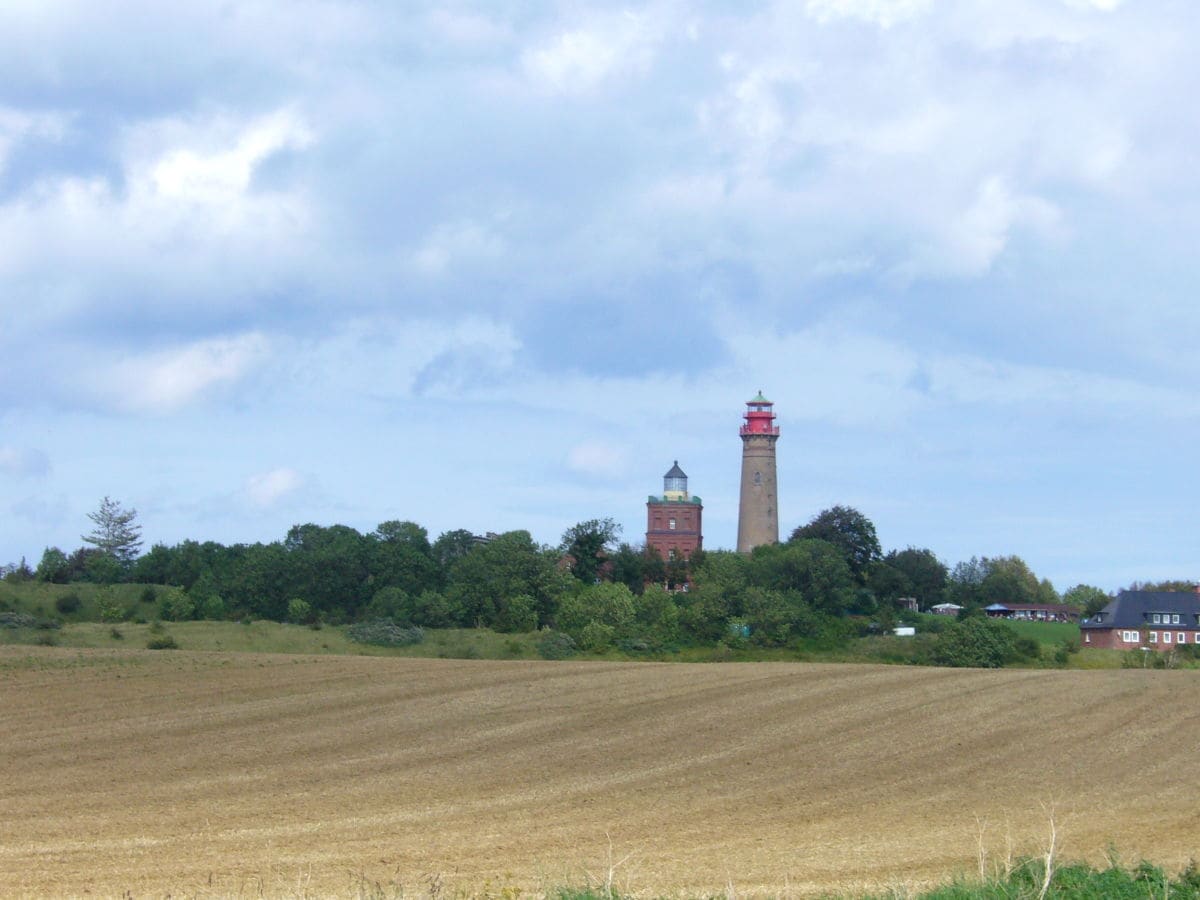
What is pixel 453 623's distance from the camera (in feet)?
268

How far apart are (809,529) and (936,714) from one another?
229ft

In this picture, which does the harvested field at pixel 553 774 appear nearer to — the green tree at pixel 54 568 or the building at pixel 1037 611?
the green tree at pixel 54 568

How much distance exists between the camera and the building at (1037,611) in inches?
4956

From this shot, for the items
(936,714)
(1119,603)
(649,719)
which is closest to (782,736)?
(649,719)

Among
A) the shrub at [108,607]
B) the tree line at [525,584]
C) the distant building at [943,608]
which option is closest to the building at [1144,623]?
the tree line at [525,584]

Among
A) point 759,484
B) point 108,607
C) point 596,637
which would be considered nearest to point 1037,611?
point 759,484

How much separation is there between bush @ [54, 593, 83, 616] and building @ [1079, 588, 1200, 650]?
6456cm

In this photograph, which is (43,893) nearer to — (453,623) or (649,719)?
(649,719)

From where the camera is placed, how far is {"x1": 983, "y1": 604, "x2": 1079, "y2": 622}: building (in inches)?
4956

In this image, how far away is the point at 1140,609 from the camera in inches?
3637

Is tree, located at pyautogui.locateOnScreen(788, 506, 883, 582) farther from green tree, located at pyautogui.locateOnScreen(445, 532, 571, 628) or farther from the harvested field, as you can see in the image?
the harvested field

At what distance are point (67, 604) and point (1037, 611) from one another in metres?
90.4

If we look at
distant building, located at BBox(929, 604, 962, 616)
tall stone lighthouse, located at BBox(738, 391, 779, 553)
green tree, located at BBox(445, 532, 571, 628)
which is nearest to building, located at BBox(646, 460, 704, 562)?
tall stone lighthouse, located at BBox(738, 391, 779, 553)

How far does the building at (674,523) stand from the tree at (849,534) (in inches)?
396
